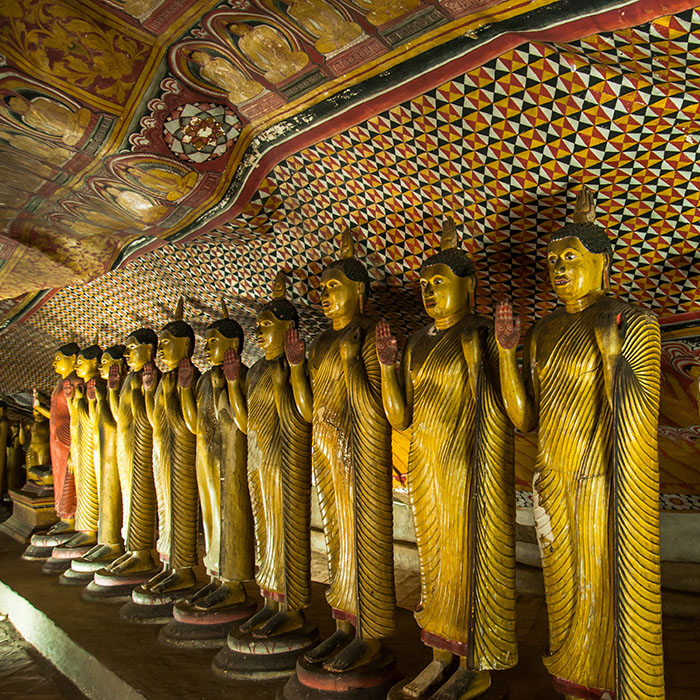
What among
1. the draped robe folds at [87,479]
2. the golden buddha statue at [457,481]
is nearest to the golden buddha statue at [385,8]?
the golden buddha statue at [457,481]

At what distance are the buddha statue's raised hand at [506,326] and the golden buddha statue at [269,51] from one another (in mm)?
1712

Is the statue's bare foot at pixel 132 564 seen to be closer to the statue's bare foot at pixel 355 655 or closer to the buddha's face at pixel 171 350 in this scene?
the buddha's face at pixel 171 350

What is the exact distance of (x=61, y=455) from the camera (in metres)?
6.41

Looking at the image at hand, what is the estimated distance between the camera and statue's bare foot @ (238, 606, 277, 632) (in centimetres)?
349

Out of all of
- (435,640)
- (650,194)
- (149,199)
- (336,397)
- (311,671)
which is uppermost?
(149,199)

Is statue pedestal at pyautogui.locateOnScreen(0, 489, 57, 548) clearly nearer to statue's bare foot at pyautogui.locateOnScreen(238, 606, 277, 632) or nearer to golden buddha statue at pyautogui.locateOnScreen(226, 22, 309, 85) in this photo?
statue's bare foot at pyautogui.locateOnScreen(238, 606, 277, 632)

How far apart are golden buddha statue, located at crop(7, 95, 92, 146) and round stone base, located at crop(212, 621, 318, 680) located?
3.12 m

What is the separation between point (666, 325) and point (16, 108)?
380 cm

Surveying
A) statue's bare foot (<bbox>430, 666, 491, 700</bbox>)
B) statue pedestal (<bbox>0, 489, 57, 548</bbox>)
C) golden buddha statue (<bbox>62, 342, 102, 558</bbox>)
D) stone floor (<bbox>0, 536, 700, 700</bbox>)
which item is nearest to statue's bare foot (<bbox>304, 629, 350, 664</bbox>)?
stone floor (<bbox>0, 536, 700, 700</bbox>)

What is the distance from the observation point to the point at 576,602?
2.38 meters

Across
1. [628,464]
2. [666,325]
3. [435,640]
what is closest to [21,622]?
[435,640]

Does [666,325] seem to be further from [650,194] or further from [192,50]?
[192,50]

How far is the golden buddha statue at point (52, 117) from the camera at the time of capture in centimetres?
360

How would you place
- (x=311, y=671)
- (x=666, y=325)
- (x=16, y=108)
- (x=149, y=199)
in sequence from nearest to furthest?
(x=311, y=671), (x=666, y=325), (x=16, y=108), (x=149, y=199)
